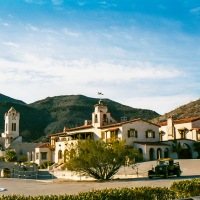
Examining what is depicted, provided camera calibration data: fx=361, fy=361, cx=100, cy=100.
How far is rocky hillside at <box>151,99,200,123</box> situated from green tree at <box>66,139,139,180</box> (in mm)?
53700

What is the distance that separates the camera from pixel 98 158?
3681cm

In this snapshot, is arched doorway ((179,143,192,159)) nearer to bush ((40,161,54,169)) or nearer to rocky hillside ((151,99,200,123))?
bush ((40,161,54,169))

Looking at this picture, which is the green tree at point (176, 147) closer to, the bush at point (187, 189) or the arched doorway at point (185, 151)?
the arched doorway at point (185, 151)

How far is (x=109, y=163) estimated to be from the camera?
1463 inches

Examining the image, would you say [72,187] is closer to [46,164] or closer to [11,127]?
[46,164]

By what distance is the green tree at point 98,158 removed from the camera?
36750 mm

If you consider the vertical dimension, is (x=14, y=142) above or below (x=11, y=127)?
below

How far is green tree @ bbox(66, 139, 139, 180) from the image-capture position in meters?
36.8

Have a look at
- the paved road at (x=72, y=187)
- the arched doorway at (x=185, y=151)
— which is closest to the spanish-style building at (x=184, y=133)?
the arched doorway at (x=185, y=151)

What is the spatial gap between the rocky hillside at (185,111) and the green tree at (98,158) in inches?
2114

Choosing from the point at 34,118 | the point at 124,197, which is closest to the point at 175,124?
the point at 124,197

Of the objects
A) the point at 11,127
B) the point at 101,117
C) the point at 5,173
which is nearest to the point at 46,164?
the point at 101,117

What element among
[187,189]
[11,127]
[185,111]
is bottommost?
[187,189]

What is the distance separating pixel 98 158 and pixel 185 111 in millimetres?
65367
